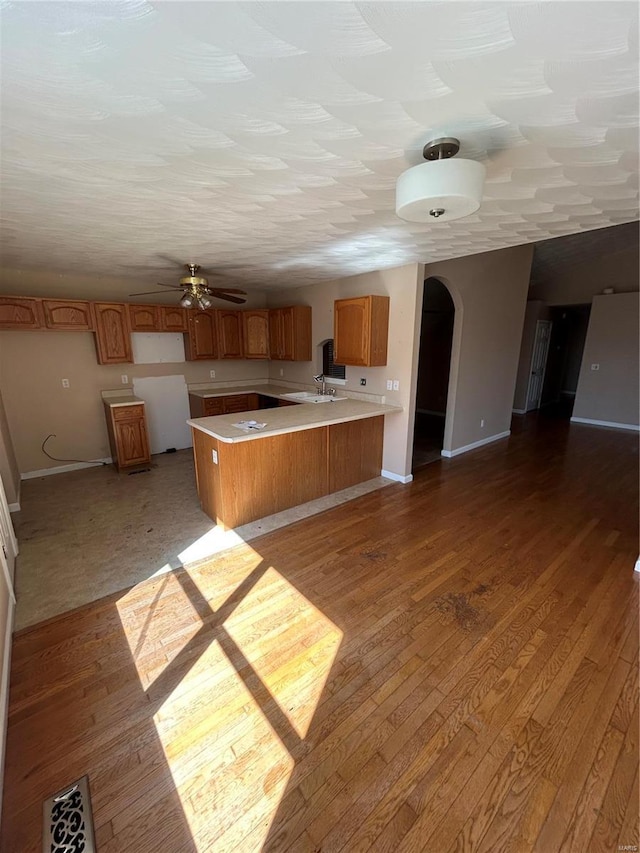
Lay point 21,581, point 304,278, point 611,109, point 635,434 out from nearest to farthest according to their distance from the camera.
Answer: point 611,109 → point 21,581 → point 304,278 → point 635,434

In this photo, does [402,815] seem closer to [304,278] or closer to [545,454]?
[304,278]

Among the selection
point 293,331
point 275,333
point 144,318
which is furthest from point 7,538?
point 275,333

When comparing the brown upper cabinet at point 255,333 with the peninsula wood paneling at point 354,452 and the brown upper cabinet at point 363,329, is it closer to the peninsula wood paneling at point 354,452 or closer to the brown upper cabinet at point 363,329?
the brown upper cabinet at point 363,329

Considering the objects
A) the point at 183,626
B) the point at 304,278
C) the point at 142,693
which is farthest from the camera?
the point at 304,278

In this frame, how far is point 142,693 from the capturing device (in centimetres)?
164

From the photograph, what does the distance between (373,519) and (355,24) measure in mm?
3075

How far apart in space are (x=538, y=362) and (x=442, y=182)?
817 cm

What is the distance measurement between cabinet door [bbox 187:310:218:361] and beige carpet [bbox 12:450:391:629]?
1871 millimetres

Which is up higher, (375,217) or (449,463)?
(375,217)

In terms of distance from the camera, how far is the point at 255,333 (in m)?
5.50

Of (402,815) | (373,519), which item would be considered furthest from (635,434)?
(402,815)

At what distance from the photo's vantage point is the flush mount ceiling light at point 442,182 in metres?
1.34

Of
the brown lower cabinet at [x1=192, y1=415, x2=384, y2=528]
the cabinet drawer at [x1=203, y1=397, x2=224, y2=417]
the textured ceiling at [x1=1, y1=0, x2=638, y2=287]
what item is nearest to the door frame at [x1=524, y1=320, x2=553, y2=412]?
the brown lower cabinet at [x1=192, y1=415, x2=384, y2=528]

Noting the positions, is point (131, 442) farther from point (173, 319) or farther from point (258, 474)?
point (258, 474)
